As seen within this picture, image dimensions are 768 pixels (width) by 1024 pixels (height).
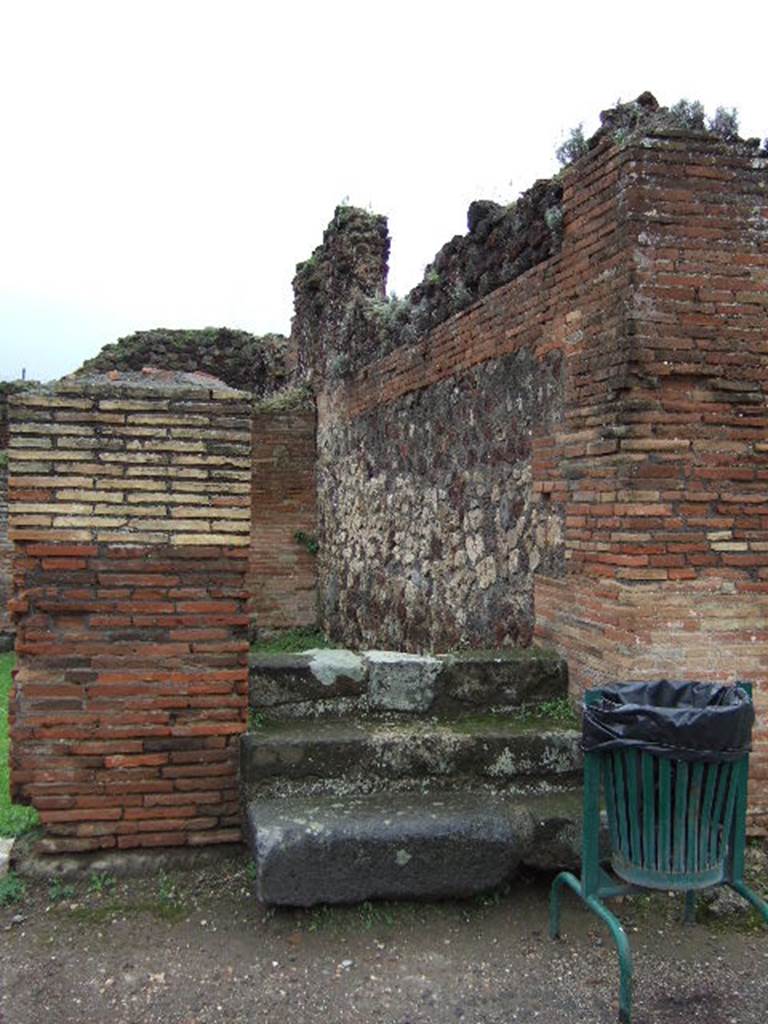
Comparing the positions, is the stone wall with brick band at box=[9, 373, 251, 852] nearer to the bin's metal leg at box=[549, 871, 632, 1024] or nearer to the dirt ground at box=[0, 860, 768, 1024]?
the dirt ground at box=[0, 860, 768, 1024]

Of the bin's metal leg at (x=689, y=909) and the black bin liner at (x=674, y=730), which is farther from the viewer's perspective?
the bin's metal leg at (x=689, y=909)

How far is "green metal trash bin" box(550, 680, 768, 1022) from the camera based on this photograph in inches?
123

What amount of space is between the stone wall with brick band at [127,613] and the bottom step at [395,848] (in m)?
0.50

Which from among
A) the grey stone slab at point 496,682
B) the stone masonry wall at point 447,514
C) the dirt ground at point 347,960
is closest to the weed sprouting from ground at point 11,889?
the dirt ground at point 347,960

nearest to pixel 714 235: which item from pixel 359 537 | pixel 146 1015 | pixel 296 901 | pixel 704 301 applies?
pixel 704 301

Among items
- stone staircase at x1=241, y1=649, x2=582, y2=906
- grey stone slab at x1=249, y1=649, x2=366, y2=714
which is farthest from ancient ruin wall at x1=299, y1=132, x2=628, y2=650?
grey stone slab at x1=249, y1=649, x2=366, y2=714

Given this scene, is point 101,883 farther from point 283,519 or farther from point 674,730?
point 283,519

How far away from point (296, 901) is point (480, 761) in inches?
41.1

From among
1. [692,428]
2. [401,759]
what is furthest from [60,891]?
[692,428]

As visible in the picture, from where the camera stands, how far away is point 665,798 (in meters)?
3.15

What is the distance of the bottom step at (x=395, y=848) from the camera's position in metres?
3.56

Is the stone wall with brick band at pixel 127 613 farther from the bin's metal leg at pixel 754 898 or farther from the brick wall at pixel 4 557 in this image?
the brick wall at pixel 4 557

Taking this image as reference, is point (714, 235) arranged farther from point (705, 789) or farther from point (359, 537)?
point (359, 537)

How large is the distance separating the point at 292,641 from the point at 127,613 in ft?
24.6
